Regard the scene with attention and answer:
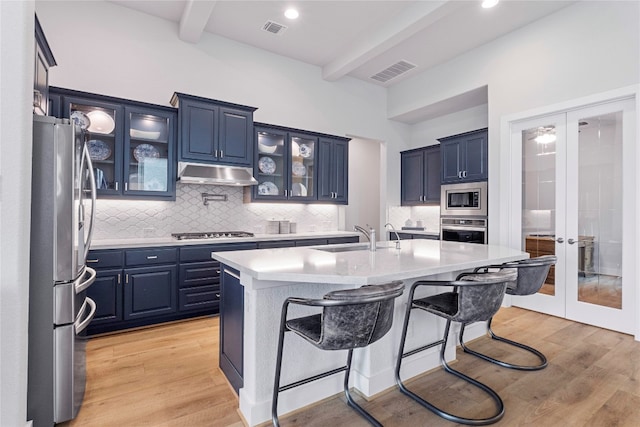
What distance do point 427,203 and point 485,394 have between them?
392 centimetres

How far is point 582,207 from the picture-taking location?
3648 millimetres

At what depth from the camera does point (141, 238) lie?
3.74 metres

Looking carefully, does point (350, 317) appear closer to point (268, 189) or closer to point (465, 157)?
point (268, 189)

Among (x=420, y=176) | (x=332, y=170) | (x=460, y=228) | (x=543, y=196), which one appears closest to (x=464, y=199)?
(x=460, y=228)

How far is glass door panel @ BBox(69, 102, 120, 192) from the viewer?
3332 millimetres

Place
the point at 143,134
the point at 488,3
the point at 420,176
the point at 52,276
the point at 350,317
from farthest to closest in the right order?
1. the point at 420,176
2. the point at 143,134
3. the point at 488,3
4. the point at 52,276
5. the point at 350,317

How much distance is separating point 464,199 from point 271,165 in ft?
9.69

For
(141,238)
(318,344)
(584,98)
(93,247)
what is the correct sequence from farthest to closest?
(141,238), (584,98), (93,247), (318,344)

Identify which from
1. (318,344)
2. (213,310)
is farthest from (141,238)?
(318,344)

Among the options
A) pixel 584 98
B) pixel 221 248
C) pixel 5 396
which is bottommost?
pixel 5 396

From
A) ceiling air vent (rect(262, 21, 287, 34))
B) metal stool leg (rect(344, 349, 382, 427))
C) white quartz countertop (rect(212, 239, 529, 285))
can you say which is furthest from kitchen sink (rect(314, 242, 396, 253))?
ceiling air vent (rect(262, 21, 287, 34))

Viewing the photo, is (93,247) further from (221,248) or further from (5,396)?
(5,396)

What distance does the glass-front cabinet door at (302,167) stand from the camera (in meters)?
4.70

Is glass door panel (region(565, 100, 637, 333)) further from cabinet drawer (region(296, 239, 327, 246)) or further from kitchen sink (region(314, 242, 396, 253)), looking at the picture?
cabinet drawer (region(296, 239, 327, 246))
